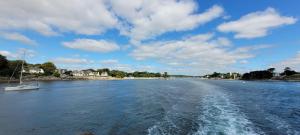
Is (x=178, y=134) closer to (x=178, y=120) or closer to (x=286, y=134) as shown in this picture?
(x=178, y=120)

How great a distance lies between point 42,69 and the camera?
16512 centimetres

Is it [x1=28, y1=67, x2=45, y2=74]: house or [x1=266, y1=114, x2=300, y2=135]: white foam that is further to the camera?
[x1=28, y1=67, x2=45, y2=74]: house

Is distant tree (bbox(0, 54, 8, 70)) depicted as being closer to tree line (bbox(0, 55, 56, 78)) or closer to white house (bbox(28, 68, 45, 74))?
tree line (bbox(0, 55, 56, 78))

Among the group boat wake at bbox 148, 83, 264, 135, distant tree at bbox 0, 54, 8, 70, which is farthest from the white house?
boat wake at bbox 148, 83, 264, 135

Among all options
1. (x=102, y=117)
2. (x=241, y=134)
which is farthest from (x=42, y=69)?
(x=241, y=134)

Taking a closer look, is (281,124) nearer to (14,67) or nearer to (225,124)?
(225,124)

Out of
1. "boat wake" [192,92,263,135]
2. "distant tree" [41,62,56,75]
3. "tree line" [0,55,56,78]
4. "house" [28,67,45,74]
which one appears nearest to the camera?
"boat wake" [192,92,263,135]

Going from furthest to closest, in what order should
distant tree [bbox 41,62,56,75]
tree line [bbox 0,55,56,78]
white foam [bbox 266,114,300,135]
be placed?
distant tree [bbox 41,62,56,75]
tree line [bbox 0,55,56,78]
white foam [bbox 266,114,300,135]

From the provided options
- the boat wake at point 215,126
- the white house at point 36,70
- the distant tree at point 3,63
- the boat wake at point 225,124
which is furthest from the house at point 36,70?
the boat wake at point 225,124

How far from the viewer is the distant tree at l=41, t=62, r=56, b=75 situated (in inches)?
6363

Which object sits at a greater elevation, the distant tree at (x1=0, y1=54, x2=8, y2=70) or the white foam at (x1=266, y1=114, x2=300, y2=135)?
the distant tree at (x1=0, y1=54, x2=8, y2=70)

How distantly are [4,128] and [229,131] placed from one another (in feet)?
54.0

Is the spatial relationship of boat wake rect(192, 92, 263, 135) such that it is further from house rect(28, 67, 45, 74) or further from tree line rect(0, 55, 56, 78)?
house rect(28, 67, 45, 74)

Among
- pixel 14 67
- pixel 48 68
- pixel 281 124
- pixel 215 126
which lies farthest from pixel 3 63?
pixel 281 124
